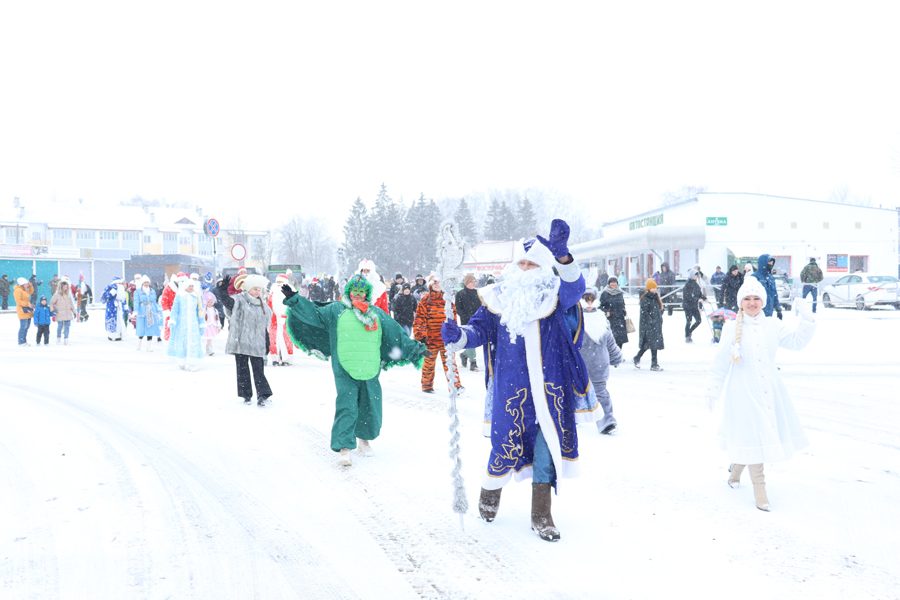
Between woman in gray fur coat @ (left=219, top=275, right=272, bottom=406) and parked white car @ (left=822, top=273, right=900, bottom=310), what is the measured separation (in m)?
22.0

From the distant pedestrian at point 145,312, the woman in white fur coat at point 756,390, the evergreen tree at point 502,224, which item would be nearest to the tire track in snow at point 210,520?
the woman in white fur coat at point 756,390

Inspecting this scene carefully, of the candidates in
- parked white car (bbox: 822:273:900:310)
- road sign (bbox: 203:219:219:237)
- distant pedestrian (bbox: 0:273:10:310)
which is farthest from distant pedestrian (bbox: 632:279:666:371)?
distant pedestrian (bbox: 0:273:10:310)

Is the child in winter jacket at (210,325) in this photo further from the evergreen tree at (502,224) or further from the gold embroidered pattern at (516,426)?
the evergreen tree at (502,224)

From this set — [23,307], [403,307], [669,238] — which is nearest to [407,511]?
[403,307]

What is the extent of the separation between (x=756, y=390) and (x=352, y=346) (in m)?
3.31

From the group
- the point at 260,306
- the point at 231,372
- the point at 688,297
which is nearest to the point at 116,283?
the point at 231,372

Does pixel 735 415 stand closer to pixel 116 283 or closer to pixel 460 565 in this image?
pixel 460 565

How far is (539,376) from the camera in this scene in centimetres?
404

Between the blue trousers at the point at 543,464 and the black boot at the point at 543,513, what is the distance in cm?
5

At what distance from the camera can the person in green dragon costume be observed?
230 inches

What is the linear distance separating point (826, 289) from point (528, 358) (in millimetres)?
24803

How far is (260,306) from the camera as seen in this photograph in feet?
29.9

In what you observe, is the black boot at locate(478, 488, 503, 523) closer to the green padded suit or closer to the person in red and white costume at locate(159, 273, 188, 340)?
the green padded suit

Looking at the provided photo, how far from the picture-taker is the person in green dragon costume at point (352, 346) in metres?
5.84
